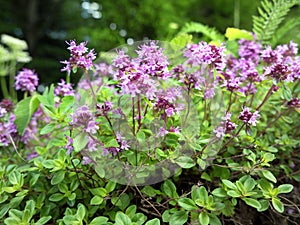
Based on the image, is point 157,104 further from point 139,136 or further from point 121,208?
point 121,208

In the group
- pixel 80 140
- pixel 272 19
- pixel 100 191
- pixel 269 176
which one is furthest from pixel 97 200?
pixel 272 19

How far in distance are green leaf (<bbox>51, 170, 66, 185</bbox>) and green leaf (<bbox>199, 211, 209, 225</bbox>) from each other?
0.98 feet

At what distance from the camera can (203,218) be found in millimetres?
670

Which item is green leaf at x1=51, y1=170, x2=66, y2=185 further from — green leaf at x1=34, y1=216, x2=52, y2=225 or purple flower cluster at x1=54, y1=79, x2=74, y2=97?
purple flower cluster at x1=54, y1=79, x2=74, y2=97

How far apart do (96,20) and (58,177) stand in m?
3.53

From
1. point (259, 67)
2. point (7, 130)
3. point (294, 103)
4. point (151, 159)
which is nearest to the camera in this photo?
point (151, 159)

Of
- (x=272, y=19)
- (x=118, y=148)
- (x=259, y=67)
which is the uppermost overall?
(x=272, y=19)

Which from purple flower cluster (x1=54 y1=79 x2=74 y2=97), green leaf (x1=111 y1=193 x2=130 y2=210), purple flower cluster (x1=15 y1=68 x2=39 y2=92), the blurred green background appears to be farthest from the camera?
the blurred green background

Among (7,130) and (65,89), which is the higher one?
(65,89)

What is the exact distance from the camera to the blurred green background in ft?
12.2

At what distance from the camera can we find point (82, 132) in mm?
706

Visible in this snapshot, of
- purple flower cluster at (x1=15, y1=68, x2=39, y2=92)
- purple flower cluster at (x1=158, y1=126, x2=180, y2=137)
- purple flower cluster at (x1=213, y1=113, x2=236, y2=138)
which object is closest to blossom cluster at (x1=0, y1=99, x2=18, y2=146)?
purple flower cluster at (x1=15, y1=68, x2=39, y2=92)

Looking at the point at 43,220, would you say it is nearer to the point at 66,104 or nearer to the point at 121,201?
the point at 121,201

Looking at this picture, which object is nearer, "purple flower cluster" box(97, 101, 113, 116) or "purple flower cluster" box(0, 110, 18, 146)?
"purple flower cluster" box(97, 101, 113, 116)
